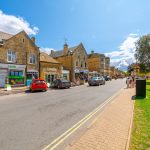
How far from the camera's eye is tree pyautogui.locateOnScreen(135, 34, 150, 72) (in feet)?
142

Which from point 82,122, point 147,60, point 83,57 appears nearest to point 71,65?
point 83,57

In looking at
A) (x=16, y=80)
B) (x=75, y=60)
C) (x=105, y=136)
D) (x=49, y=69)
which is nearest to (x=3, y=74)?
(x=16, y=80)

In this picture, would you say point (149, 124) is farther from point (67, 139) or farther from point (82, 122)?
point (67, 139)

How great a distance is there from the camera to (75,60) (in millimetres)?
46812

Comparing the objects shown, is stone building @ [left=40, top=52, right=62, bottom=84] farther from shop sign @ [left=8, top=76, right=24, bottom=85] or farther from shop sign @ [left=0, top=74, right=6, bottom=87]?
shop sign @ [left=0, top=74, right=6, bottom=87]

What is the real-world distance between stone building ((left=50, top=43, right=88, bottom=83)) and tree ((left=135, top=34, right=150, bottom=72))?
14339 mm

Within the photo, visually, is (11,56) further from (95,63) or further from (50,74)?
(95,63)

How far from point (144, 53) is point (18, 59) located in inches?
1174

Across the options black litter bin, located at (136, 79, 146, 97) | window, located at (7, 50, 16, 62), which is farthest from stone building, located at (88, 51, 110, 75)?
black litter bin, located at (136, 79, 146, 97)

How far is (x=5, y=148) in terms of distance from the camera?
15.5ft

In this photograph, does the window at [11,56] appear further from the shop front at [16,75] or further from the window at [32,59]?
the window at [32,59]

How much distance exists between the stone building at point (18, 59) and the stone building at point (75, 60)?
1421cm

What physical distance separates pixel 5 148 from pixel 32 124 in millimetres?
2268

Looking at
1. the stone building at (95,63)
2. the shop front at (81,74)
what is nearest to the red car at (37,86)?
the shop front at (81,74)
